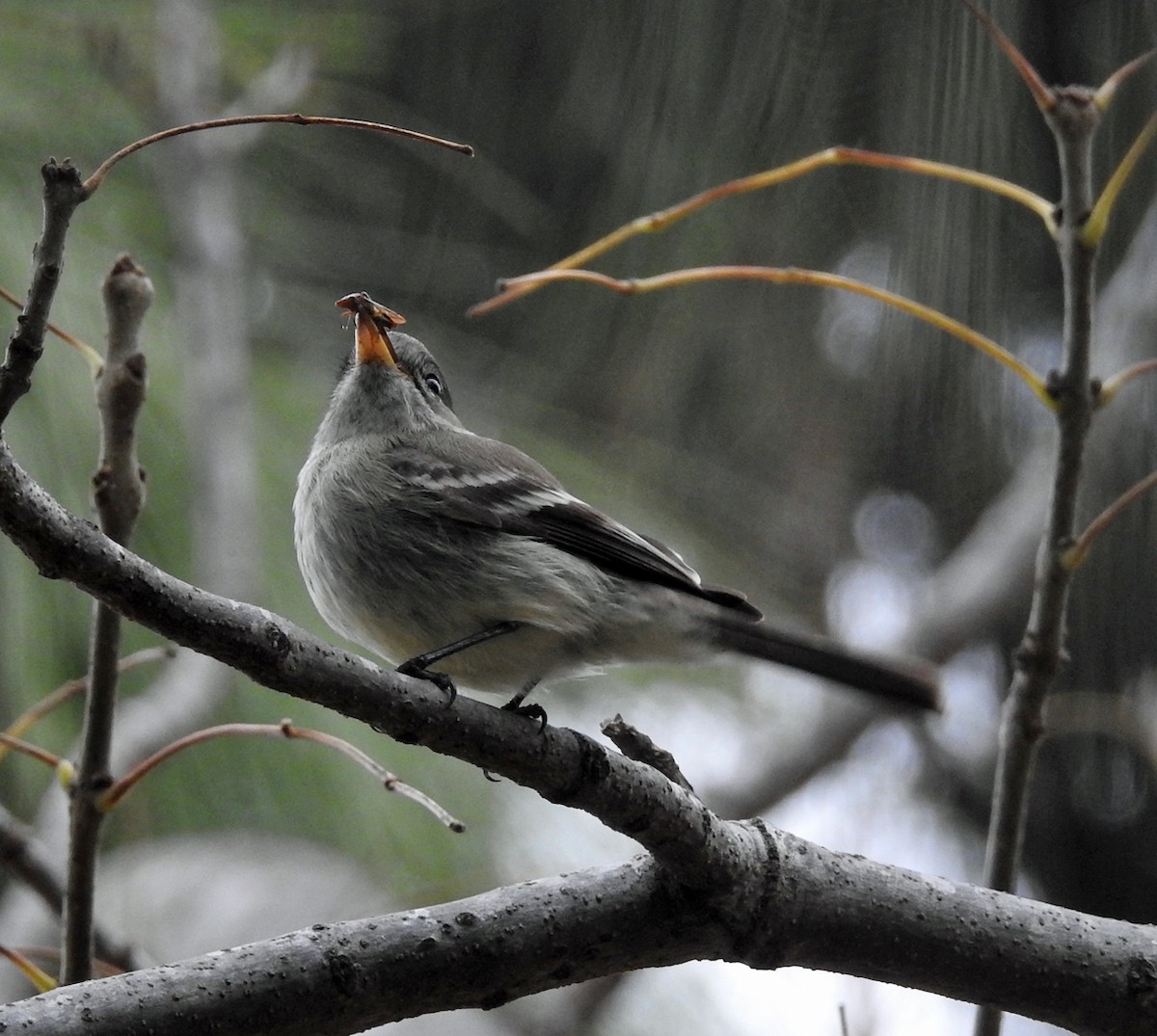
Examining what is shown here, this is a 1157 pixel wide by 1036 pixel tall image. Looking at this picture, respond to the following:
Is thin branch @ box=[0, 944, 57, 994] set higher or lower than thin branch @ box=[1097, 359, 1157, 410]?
lower

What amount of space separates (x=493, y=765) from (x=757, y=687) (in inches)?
139

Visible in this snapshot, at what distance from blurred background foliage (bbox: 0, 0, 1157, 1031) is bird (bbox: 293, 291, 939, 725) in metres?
0.68

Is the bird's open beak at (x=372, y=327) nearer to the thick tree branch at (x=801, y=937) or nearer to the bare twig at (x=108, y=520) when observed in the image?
the bare twig at (x=108, y=520)

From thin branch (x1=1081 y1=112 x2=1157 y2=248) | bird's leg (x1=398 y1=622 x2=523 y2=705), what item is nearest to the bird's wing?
bird's leg (x1=398 y1=622 x2=523 y2=705)

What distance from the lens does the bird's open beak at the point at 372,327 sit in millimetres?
2910

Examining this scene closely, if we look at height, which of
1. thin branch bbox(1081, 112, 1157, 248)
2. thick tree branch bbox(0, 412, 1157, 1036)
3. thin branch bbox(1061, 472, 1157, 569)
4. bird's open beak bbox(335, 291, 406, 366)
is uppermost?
bird's open beak bbox(335, 291, 406, 366)

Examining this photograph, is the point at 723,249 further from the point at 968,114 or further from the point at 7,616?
the point at 7,616

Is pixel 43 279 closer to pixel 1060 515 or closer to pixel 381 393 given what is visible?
pixel 1060 515

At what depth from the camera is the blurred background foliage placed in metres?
3.26

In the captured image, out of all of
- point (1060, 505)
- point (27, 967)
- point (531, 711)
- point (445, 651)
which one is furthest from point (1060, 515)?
point (27, 967)

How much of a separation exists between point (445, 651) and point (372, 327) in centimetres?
104

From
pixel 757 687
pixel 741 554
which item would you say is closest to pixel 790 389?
pixel 741 554

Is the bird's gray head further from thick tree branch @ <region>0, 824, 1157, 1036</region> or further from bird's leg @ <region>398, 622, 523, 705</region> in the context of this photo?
thick tree branch @ <region>0, 824, 1157, 1036</region>

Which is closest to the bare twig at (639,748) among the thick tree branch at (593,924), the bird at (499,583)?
the thick tree branch at (593,924)
